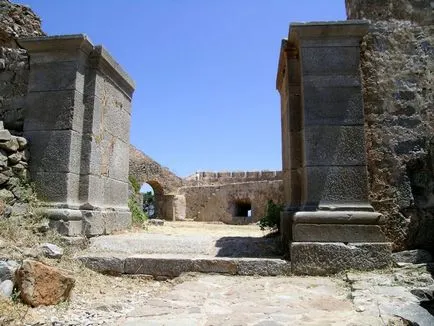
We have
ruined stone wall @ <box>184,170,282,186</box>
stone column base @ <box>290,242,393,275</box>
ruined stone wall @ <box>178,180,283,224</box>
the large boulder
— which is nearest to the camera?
the large boulder

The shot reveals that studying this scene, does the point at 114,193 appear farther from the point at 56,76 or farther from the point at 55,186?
the point at 56,76

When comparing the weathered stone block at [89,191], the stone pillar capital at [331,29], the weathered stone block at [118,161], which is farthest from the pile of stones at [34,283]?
the stone pillar capital at [331,29]

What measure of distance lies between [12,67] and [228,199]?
15211mm

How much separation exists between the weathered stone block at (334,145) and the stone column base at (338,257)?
2.99ft

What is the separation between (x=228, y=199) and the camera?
19.9 metres

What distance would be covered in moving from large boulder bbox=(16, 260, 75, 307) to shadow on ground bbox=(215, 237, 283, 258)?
194cm

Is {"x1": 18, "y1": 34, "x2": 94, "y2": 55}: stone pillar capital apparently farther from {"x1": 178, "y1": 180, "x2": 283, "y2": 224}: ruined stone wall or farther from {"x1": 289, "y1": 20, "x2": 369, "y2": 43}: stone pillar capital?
{"x1": 178, "y1": 180, "x2": 283, "y2": 224}: ruined stone wall

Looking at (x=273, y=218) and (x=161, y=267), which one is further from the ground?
(x=273, y=218)

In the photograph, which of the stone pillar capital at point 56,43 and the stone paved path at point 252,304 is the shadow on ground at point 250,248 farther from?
the stone pillar capital at point 56,43

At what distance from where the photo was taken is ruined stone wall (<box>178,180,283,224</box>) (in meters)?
18.8

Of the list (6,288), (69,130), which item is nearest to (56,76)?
(69,130)

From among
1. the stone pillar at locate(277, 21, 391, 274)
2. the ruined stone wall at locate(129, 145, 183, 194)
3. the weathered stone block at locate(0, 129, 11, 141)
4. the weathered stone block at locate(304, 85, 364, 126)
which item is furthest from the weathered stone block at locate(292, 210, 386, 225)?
the ruined stone wall at locate(129, 145, 183, 194)

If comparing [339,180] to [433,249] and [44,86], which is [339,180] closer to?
[433,249]

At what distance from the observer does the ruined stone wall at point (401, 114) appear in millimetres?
4375
